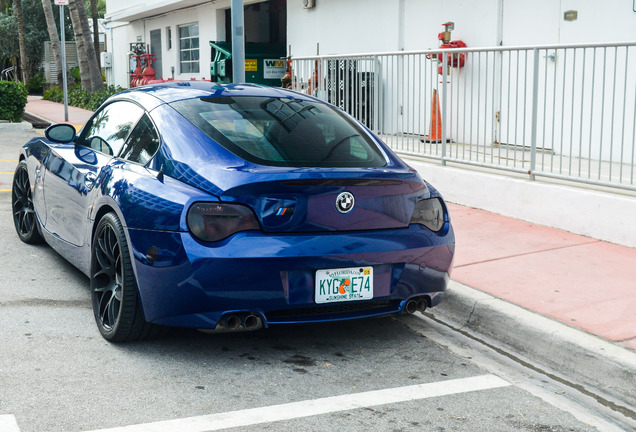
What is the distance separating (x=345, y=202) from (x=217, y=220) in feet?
2.23

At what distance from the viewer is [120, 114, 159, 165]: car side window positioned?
15.3 feet

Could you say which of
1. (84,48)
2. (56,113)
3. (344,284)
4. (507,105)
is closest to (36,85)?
(84,48)

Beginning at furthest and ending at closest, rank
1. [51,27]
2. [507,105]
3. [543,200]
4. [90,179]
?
[51,27]
[507,105]
[543,200]
[90,179]

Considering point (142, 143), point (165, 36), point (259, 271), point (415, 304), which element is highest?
point (165, 36)

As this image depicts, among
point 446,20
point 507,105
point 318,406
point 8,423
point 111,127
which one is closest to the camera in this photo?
point 8,423

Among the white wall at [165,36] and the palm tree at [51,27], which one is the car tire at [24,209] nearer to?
the white wall at [165,36]

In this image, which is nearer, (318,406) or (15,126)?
(318,406)

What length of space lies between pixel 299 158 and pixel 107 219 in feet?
3.73

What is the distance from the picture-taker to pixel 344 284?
13.7ft

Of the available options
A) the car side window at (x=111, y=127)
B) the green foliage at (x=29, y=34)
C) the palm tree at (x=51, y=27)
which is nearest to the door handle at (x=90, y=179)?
the car side window at (x=111, y=127)

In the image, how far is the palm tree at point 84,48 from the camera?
23.9 metres

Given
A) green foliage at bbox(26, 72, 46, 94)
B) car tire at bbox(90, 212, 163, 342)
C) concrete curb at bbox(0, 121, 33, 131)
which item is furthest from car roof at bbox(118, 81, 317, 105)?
green foliage at bbox(26, 72, 46, 94)

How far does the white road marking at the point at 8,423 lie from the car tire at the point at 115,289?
0.94m

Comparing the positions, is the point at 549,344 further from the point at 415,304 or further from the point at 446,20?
the point at 446,20
